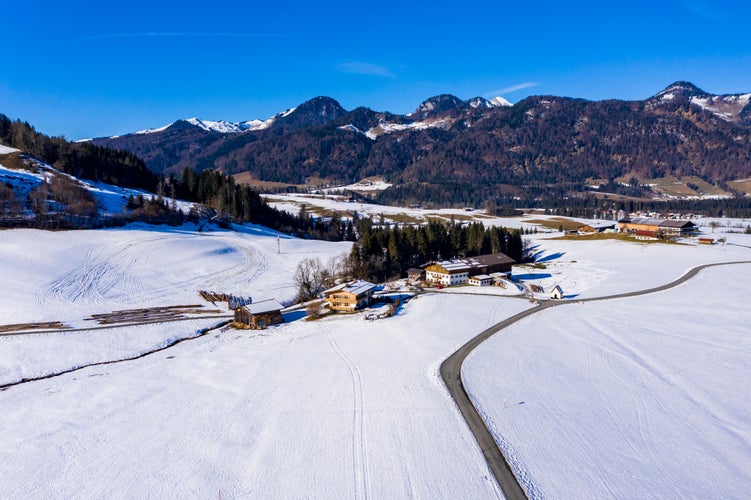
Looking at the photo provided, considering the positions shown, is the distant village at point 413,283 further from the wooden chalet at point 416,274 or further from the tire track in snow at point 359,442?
the tire track in snow at point 359,442

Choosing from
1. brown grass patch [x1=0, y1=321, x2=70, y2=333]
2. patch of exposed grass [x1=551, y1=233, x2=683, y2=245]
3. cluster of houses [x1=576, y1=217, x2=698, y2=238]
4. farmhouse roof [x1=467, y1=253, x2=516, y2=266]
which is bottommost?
brown grass patch [x1=0, y1=321, x2=70, y2=333]

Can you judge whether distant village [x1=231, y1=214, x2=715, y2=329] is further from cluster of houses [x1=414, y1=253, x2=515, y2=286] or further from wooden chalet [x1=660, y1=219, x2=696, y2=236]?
wooden chalet [x1=660, y1=219, x2=696, y2=236]

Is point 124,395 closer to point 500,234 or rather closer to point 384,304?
point 384,304

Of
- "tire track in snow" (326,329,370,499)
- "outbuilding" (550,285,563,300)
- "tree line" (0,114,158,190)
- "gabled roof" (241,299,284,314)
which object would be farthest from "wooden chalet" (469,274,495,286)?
"tree line" (0,114,158,190)

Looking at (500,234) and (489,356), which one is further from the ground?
(500,234)

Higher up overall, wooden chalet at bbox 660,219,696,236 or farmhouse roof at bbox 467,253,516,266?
wooden chalet at bbox 660,219,696,236

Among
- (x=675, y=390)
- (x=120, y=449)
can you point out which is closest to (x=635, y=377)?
(x=675, y=390)
